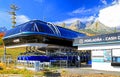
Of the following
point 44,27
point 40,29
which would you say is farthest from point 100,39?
point 44,27

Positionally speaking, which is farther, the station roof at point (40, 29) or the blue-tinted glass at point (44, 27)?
the blue-tinted glass at point (44, 27)

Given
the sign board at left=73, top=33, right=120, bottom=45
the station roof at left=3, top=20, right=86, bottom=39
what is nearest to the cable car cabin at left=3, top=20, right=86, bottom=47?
the station roof at left=3, top=20, right=86, bottom=39

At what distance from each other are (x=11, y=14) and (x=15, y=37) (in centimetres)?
10319

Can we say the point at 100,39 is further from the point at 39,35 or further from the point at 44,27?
the point at 44,27

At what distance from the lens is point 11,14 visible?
14888 centimetres

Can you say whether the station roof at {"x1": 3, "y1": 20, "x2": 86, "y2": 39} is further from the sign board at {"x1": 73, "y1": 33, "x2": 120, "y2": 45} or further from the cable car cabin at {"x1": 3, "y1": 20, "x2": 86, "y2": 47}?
the sign board at {"x1": 73, "y1": 33, "x2": 120, "y2": 45}

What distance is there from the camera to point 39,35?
43.9 metres

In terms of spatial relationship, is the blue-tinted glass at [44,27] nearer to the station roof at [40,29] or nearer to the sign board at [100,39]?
the station roof at [40,29]

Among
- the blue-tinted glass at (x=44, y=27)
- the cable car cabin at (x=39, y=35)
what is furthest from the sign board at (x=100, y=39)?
the blue-tinted glass at (x=44, y=27)

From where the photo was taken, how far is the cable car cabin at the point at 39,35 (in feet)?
144

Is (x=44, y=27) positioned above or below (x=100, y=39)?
above

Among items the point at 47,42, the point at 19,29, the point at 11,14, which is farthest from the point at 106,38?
the point at 11,14

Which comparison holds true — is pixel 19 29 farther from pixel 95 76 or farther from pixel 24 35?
pixel 95 76

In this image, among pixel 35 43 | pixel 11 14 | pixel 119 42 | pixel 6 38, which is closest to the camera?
pixel 119 42
